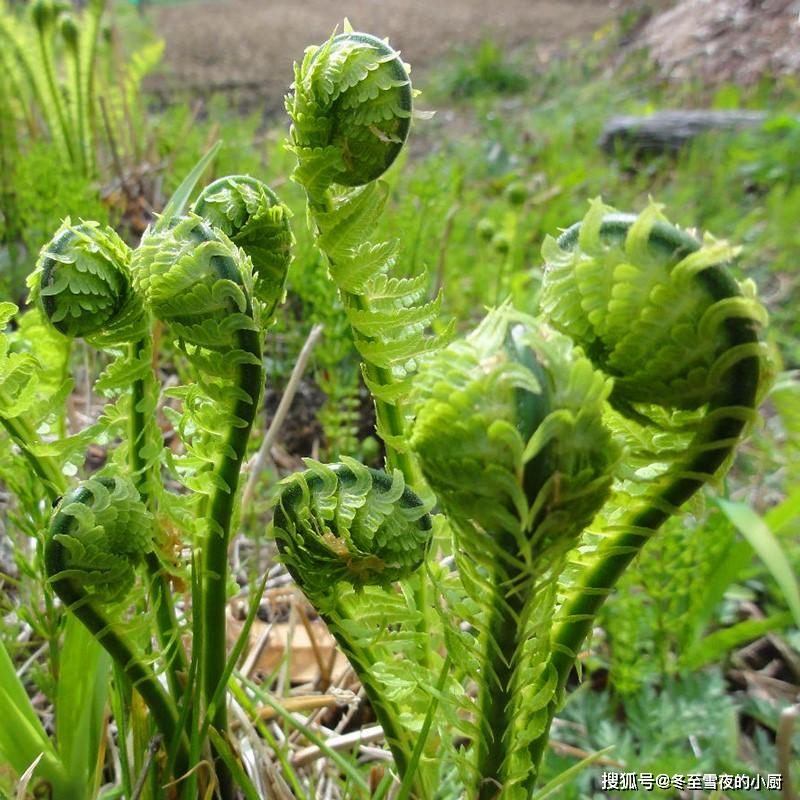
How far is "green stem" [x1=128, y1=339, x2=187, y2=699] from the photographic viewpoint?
0.67 m

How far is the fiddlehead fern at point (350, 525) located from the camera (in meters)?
0.57

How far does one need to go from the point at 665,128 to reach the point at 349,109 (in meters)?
4.42

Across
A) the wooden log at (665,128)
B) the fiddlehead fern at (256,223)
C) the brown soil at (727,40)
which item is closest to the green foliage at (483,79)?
the brown soil at (727,40)

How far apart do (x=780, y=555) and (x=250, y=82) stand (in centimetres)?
582

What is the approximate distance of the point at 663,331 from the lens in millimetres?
445

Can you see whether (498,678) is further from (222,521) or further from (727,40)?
(727,40)

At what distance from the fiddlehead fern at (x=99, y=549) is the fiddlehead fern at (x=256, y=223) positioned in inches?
7.3

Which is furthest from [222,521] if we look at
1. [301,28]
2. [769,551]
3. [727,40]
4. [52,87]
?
[301,28]

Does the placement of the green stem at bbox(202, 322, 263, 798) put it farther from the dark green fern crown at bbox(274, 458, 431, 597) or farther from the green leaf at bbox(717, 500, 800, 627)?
the green leaf at bbox(717, 500, 800, 627)

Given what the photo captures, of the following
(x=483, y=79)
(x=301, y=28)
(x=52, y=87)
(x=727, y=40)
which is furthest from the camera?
(x=301, y=28)

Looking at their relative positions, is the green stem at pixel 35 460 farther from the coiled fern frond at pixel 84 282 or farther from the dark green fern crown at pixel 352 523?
the dark green fern crown at pixel 352 523

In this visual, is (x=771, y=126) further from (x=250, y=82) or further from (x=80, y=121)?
(x=250, y=82)

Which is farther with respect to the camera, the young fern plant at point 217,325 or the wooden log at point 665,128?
the wooden log at point 665,128

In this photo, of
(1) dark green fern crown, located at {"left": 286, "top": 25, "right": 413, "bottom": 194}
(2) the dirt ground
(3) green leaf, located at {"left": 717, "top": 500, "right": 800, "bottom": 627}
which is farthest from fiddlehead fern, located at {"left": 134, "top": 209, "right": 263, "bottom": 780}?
(2) the dirt ground
